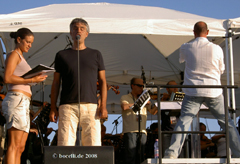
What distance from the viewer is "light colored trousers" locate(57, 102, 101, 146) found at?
169 inches

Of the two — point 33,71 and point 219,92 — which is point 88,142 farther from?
point 219,92

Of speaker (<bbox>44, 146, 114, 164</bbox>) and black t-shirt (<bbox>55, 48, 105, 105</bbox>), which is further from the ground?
black t-shirt (<bbox>55, 48, 105, 105</bbox>)

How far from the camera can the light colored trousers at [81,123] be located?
14.1ft

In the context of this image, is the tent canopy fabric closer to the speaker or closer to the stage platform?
the stage platform

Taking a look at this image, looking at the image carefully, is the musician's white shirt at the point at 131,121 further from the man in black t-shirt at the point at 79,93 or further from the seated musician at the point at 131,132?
the man in black t-shirt at the point at 79,93

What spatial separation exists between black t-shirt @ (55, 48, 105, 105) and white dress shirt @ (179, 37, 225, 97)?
3.75ft

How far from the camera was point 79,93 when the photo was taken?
4.20m

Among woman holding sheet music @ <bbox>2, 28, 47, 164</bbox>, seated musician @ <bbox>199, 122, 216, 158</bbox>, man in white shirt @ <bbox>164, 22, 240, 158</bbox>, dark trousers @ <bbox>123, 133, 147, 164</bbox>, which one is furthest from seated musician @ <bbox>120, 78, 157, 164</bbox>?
woman holding sheet music @ <bbox>2, 28, 47, 164</bbox>

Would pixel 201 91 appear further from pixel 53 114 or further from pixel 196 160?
pixel 53 114

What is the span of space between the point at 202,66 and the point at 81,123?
1.65 meters

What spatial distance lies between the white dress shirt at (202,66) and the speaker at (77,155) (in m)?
1.58

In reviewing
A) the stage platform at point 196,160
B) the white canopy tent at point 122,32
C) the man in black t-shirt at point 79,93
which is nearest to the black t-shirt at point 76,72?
the man in black t-shirt at point 79,93

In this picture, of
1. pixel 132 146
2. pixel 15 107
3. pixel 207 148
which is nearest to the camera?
pixel 15 107

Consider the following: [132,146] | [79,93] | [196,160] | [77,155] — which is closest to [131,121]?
[132,146]
